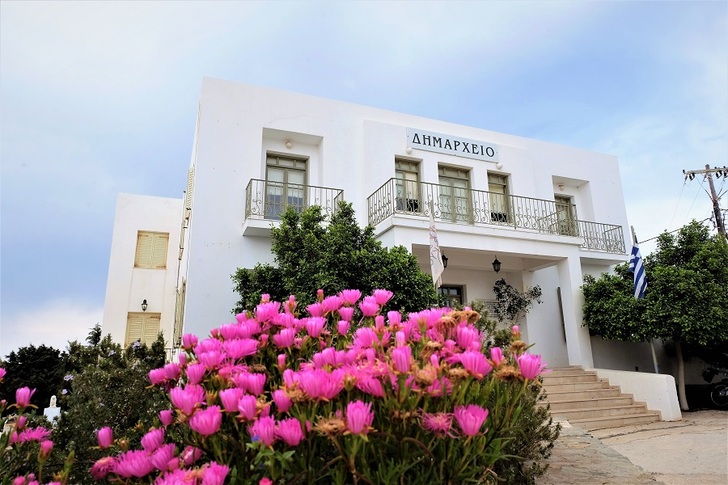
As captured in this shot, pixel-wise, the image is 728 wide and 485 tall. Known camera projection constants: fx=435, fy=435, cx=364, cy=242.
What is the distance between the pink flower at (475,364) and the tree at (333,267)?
500cm

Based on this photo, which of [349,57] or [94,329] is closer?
[349,57]

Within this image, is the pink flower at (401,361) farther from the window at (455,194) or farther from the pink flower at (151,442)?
the window at (455,194)

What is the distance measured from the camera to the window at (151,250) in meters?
13.2

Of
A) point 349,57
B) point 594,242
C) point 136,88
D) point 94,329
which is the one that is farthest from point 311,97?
point 94,329

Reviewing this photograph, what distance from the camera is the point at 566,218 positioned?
12.4m

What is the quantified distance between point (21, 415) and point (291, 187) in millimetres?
7847

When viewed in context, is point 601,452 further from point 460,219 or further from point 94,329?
point 94,329

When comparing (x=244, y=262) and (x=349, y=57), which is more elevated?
(x=349, y=57)

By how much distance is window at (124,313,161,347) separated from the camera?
12.4m

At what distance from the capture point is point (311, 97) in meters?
9.96

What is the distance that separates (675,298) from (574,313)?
6.33 ft

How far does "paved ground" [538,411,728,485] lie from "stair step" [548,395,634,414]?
2.16ft

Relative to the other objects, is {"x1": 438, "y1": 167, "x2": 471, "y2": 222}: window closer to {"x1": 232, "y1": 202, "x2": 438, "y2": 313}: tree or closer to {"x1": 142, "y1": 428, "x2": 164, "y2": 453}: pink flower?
{"x1": 232, "y1": 202, "x2": 438, "y2": 313}: tree

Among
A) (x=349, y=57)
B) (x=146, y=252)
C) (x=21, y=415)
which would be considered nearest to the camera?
(x=21, y=415)
